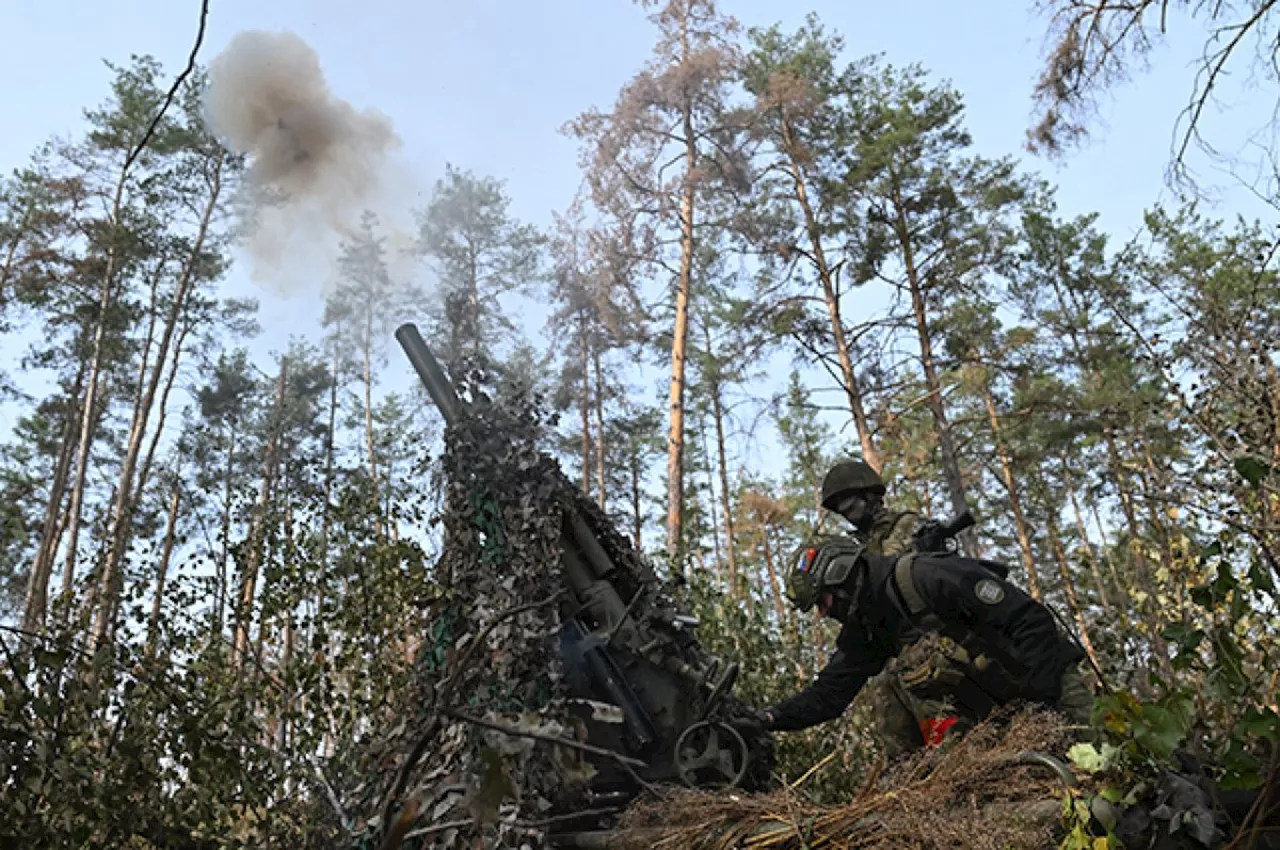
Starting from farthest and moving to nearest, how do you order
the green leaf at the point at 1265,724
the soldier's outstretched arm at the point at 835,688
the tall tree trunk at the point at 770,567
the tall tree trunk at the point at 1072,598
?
the tall tree trunk at the point at 770,567 < the tall tree trunk at the point at 1072,598 < the soldier's outstretched arm at the point at 835,688 < the green leaf at the point at 1265,724

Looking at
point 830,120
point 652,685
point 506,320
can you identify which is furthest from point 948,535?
point 506,320

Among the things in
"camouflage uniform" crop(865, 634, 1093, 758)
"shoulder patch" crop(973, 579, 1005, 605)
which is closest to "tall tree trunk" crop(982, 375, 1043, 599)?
"camouflage uniform" crop(865, 634, 1093, 758)

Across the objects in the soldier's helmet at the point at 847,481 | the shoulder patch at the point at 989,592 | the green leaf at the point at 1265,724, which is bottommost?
the green leaf at the point at 1265,724

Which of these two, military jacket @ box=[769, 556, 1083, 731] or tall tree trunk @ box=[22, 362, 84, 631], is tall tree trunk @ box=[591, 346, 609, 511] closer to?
tall tree trunk @ box=[22, 362, 84, 631]

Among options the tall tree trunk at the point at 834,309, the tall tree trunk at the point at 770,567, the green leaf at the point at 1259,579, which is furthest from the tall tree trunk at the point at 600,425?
the green leaf at the point at 1259,579

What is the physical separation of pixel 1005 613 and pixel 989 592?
11cm

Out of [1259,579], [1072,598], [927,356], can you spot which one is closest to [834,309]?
[927,356]

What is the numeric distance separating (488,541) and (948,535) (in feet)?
7.76

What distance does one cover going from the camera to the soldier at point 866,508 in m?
5.52

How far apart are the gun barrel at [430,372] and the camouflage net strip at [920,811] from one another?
8.89 ft

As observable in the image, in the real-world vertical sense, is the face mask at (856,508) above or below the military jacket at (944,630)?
above

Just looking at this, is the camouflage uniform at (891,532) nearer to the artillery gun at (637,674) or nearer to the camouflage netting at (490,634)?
the artillery gun at (637,674)

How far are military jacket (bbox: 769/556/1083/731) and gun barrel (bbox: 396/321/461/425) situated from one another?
2476mm

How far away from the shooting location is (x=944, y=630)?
4531 mm
